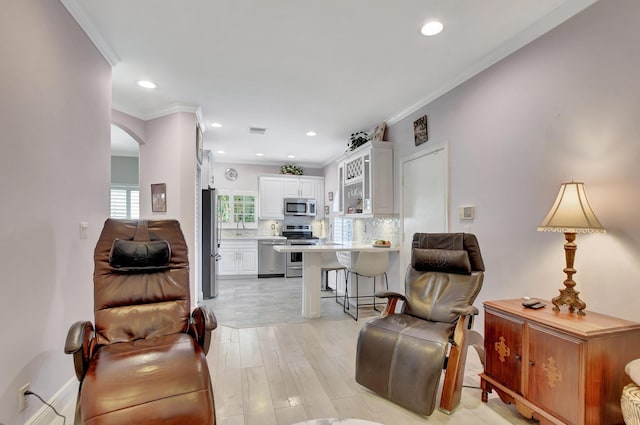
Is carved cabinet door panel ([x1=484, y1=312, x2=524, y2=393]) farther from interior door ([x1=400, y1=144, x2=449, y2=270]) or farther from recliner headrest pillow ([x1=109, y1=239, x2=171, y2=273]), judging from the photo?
recliner headrest pillow ([x1=109, y1=239, x2=171, y2=273])

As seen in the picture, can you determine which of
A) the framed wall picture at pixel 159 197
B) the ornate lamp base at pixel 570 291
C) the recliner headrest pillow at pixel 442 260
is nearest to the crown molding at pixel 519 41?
the ornate lamp base at pixel 570 291

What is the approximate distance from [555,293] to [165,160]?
4308mm

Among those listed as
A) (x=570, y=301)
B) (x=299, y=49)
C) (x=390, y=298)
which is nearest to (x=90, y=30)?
(x=299, y=49)

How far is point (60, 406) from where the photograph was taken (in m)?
2.01

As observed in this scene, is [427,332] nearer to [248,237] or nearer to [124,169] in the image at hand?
[248,237]

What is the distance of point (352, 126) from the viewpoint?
4.77m

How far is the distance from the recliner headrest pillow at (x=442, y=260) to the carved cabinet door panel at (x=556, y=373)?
2.15 feet

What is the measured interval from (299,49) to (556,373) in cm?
288

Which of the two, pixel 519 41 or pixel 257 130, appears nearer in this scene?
pixel 519 41

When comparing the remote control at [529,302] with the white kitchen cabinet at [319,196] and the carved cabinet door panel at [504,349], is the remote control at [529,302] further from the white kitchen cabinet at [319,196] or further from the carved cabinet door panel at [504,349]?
the white kitchen cabinet at [319,196]

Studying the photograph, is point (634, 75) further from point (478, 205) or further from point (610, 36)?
point (478, 205)

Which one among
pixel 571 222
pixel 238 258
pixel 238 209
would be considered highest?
pixel 238 209

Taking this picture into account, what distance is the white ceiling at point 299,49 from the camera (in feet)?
7.05

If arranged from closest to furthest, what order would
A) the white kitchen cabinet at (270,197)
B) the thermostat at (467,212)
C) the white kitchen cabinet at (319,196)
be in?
1. the thermostat at (467,212)
2. the white kitchen cabinet at (270,197)
3. the white kitchen cabinet at (319,196)
